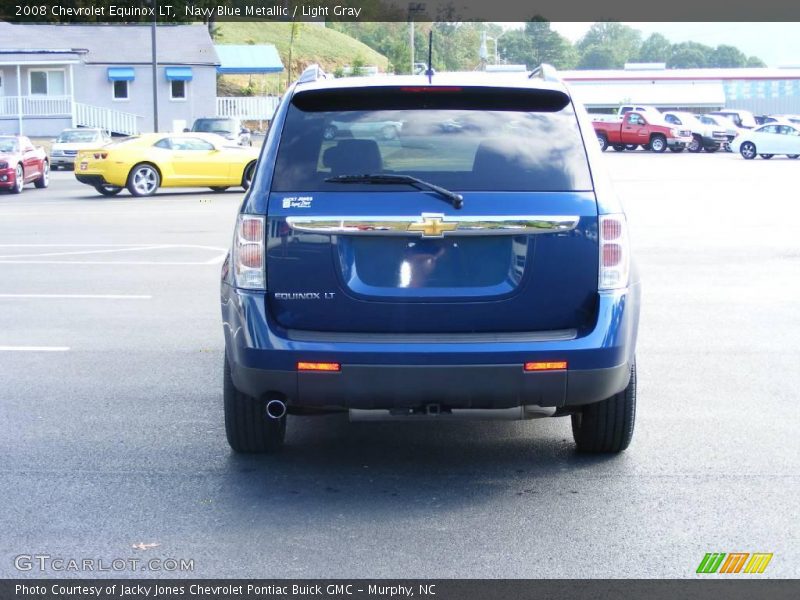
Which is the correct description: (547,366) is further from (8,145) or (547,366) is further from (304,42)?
(304,42)

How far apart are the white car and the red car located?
27.4m

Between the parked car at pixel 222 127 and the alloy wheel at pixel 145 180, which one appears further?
the parked car at pixel 222 127

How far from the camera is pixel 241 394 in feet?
19.2

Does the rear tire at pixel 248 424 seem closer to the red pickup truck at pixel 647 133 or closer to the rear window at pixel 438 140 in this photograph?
the rear window at pixel 438 140

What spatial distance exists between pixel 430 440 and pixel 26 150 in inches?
1017

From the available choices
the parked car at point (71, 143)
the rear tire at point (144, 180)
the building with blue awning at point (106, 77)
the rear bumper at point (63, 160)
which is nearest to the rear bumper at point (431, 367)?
the rear tire at point (144, 180)

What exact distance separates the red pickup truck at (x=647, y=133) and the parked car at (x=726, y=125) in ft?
6.77

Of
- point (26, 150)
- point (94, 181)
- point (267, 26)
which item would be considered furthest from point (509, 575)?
point (267, 26)

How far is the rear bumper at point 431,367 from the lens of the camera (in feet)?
16.8

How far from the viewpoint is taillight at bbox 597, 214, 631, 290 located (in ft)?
17.4

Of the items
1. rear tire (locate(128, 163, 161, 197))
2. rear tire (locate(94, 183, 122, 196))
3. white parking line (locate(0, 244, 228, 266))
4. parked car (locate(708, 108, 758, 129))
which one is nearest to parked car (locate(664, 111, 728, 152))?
parked car (locate(708, 108, 758, 129))

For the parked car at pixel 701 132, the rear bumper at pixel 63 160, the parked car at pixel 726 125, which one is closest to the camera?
the rear bumper at pixel 63 160

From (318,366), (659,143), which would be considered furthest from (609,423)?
(659,143)

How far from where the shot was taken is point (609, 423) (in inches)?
232
